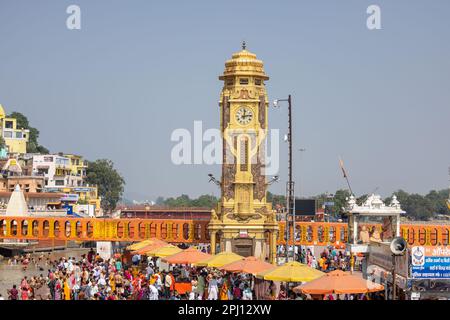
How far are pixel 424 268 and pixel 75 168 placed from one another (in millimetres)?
121442

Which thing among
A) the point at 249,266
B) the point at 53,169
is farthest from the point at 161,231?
the point at 53,169

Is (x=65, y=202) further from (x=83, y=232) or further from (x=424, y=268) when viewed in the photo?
(x=424, y=268)

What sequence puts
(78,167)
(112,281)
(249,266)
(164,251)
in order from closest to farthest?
(249,266) < (112,281) < (164,251) < (78,167)

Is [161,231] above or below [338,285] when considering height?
below

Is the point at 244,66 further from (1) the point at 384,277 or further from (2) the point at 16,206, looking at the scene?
(2) the point at 16,206

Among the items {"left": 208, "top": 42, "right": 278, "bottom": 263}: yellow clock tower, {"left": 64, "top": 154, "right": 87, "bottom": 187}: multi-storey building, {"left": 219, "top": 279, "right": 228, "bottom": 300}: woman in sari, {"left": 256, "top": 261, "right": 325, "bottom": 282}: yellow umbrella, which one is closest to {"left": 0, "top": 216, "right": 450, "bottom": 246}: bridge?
{"left": 208, "top": 42, "right": 278, "bottom": 263}: yellow clock tower

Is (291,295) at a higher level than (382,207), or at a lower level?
lower

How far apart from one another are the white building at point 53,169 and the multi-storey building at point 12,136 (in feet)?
23.6

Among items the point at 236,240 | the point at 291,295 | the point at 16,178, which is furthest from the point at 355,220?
the point at 16,178

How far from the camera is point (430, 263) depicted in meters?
29.4

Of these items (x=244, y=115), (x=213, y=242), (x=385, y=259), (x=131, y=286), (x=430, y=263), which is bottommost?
(x=131, y=286)

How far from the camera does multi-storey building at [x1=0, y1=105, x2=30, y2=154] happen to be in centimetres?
14000

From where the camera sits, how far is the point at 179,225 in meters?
63.3

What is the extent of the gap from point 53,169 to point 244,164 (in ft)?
271
